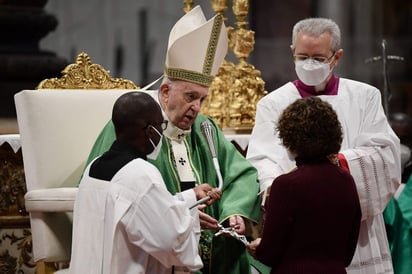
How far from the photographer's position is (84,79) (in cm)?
584

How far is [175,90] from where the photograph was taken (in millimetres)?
5090

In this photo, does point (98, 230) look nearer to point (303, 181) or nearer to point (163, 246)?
point (163, 246)

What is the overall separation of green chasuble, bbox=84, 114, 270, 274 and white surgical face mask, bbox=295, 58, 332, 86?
1.52 feet

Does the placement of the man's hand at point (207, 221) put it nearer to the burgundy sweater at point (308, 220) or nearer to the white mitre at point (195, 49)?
the burgundy sweater at point (308, 220)

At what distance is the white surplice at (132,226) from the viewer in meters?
4.20

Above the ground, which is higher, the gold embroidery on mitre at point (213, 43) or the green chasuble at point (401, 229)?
the gold embroidery on mitre at point (213, 43)

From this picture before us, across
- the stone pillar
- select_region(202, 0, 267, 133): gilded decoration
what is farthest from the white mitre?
the stone pillar

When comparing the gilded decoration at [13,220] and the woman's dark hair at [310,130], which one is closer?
the woman's dark hair at [310,130]

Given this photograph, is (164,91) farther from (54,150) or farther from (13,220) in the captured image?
(13,220)

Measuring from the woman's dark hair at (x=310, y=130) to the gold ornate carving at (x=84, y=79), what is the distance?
1.78 meters

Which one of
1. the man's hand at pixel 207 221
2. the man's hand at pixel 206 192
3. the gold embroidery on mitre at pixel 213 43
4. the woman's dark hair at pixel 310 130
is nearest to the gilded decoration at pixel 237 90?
the gold embroidery on mitre at pixel 213 43

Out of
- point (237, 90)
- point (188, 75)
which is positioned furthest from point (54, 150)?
point (237, 90)

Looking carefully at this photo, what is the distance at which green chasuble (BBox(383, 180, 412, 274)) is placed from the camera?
5.91 metres

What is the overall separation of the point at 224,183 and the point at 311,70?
0.63m
